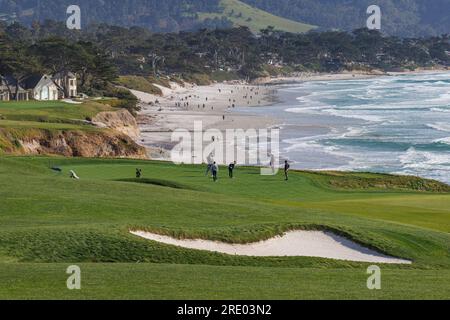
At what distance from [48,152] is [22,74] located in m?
45.9

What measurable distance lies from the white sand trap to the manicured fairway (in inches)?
10.8

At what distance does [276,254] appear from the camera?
23.3 m

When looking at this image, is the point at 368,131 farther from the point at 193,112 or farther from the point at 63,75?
the point at 63,75

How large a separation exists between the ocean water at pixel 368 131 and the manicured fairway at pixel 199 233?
72.3 ft

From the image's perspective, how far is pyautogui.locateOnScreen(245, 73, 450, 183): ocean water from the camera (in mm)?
65500

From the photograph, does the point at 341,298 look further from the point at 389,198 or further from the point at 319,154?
the point at 319,154

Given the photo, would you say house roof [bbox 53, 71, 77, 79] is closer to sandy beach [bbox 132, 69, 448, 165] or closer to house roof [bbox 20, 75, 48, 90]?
house roof [bbox 20, 75, 48, 90]

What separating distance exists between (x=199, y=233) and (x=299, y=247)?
298 centimetres

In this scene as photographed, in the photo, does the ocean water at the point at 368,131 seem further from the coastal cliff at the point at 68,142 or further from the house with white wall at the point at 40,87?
the house with white wall at the point at 40,87

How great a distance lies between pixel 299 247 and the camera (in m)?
24.3

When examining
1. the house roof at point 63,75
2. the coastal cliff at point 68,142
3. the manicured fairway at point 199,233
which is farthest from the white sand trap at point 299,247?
the house roof at point 63,75

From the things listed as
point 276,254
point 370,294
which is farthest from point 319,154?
point 370,294

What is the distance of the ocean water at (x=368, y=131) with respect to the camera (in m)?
65.5

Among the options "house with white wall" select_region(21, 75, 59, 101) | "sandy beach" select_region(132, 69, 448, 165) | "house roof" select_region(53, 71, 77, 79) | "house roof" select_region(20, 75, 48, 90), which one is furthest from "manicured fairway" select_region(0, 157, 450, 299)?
"house roof" select_region(53, 71, 77, 79)
